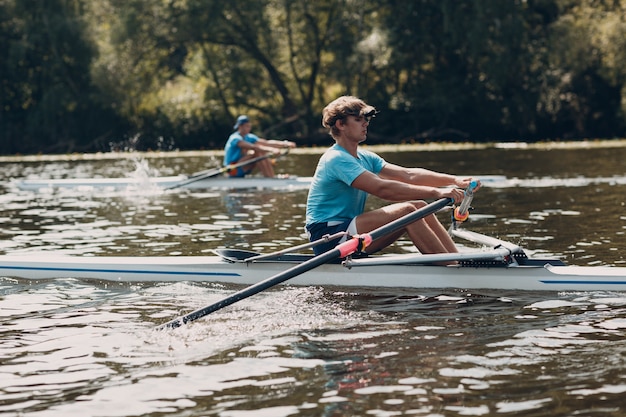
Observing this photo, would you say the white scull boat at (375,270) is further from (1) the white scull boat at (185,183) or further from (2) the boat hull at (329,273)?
(1) the white scull boat at (185,183)

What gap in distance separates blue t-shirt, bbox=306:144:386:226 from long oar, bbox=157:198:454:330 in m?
0.72

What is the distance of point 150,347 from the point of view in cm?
684

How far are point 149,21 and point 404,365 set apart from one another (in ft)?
146

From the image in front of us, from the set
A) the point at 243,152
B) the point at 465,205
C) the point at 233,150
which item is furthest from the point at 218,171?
the point at 465,205

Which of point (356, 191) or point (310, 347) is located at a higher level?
point (356, 191)

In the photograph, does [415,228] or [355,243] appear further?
[415,228]

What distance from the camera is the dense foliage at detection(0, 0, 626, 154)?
1708 inches

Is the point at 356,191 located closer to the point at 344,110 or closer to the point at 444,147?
the point at 344,110

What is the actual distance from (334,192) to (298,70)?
43.3 meters

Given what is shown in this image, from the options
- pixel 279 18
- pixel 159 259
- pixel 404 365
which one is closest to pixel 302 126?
pixel 279 18

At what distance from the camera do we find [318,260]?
7500 millimetres

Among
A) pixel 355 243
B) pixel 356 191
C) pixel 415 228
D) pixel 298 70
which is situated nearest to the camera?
pixel 355 243

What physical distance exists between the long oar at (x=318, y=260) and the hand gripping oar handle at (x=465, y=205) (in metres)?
0.23

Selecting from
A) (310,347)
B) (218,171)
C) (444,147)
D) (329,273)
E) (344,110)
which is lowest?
(310,347)
